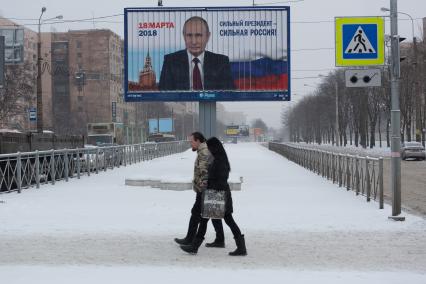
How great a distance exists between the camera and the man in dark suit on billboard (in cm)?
2284

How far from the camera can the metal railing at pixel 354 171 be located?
14.5m

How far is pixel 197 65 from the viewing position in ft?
75.0

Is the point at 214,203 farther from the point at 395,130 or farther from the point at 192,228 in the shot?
the point at 395,130

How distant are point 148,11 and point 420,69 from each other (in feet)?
104

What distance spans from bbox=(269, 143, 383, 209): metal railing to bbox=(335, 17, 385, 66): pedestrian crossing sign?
259 centimetres

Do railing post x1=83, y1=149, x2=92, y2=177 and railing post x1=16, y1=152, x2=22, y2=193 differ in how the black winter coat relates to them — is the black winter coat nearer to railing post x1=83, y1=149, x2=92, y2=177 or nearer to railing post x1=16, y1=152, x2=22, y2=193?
railing post x1=16, y1=152, x2=22, y2=193

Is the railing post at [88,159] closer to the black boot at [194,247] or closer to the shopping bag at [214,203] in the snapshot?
the black boot at [194,247]

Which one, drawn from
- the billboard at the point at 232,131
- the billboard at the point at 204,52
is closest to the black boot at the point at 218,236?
the billboard at the point at 204,52

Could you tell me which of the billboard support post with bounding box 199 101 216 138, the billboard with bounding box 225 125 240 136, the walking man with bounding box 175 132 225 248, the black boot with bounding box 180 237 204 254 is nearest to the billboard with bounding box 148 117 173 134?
the billboard with bounding box 225 125 240 136

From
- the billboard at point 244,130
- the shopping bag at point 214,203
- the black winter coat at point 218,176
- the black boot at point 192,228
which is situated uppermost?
the billboard at point 244,130

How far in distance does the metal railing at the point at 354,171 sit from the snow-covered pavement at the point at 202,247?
402 mm

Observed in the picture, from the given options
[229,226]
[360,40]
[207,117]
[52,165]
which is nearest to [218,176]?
[229,226]

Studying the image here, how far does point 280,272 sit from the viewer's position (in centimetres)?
743

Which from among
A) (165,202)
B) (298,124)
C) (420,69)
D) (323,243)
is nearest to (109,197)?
(165,202)
